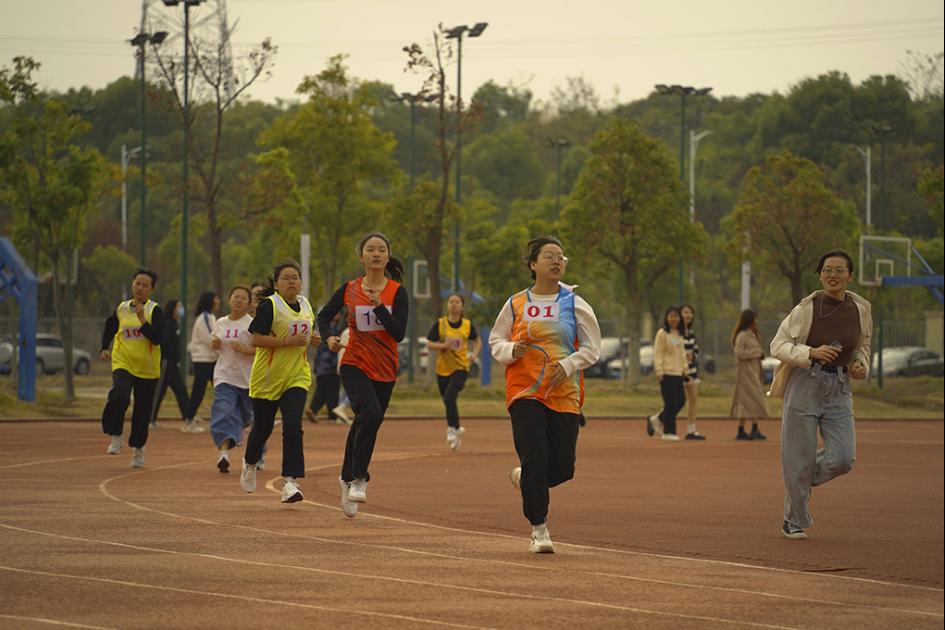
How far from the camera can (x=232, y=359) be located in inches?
680

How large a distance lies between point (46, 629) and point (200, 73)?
3437cm

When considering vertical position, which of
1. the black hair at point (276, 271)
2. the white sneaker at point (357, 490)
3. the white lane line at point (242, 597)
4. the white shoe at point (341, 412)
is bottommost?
the white shoe at point (341, 412)

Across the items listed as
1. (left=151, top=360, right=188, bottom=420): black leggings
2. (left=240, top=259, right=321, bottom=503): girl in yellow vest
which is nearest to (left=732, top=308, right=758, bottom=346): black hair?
(left=151, top=360, right=188, bottom=420): black leggings

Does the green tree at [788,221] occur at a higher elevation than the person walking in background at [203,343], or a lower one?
higher

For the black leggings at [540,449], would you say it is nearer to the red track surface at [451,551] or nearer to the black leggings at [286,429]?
the red track surface at [451,551]

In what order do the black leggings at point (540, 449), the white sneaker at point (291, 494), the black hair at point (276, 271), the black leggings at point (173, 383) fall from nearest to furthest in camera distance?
the black leggings at point (540, 449) → the white sneaker at point (291, 494) → the black hair at point (276, 271) → the black leggings at point (173, 383)

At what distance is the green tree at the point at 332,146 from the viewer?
170ft

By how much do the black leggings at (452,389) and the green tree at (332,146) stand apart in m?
29.7

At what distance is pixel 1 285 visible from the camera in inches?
1330

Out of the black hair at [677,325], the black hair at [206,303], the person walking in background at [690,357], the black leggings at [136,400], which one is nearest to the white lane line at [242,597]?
the black leggings at [136,400]

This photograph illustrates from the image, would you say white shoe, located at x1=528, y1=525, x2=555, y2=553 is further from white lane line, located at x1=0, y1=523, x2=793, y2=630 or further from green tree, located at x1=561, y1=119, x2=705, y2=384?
green tree, located at x1=561, y1=119, x2=705, y2=384

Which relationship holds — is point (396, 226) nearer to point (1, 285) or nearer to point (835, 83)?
point (1, 285)

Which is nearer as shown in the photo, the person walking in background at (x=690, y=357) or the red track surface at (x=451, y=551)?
the red track surface at (x=451, y=551)

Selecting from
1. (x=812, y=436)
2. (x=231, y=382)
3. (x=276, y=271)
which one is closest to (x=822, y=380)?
(x=812, y=436)
